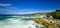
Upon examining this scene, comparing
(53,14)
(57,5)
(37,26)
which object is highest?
(57,5)

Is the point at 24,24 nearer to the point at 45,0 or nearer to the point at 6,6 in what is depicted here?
the point at 6,6

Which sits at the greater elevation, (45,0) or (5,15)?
(45,0)

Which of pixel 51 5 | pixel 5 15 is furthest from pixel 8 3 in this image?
pixel 51 5

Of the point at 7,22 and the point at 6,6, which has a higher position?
the point at 6,6

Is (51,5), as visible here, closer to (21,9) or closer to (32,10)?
(32,10)

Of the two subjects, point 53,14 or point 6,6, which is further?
point 53,14

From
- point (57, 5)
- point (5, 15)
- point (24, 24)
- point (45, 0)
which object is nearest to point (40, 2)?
point (45, 0)

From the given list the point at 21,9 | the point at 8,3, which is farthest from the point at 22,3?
the point at 8,3

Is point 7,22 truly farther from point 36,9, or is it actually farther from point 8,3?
point 36,9

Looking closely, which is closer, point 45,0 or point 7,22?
point 7,22
